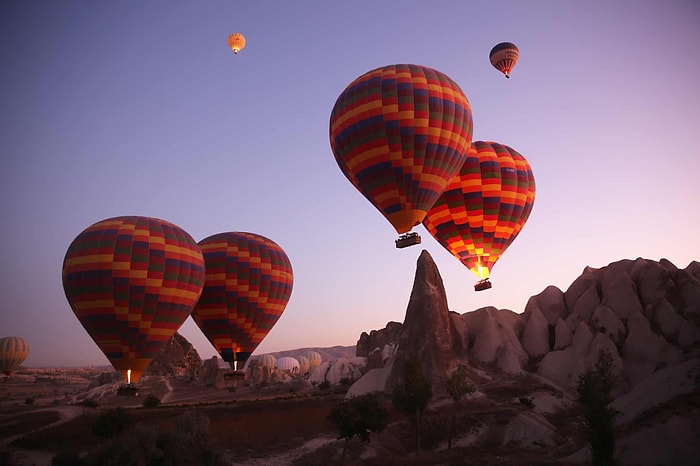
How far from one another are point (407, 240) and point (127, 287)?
20.5 m

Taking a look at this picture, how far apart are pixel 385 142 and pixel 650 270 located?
37.7 metres

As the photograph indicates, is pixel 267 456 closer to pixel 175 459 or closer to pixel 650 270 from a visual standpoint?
pixel 175 459

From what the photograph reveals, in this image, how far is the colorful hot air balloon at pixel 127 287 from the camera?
3534cm

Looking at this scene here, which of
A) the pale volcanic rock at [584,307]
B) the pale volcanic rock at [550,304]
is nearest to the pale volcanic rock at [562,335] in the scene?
the pale volcanic rock at [584,307]

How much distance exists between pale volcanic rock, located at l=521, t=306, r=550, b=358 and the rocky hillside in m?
0.12

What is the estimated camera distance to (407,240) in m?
37.2

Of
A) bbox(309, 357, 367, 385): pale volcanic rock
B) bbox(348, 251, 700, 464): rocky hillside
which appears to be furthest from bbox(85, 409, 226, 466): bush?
bbox(309, 357, 367, 385): pale volcanic rock

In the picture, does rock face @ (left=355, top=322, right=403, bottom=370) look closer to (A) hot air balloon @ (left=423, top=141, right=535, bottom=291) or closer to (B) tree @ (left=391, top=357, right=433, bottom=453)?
(A) hot air balloon @ (left=423, top=141, right=535, bottom=291)

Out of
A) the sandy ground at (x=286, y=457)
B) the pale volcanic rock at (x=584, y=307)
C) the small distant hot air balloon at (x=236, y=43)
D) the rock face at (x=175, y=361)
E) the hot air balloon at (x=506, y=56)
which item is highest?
the small distant hot air balloon at (x=236, y=43)

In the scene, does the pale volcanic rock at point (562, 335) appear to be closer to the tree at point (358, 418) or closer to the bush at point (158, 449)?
the tree at point (358, 418)

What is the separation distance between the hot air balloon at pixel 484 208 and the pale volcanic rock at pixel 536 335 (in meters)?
18.0

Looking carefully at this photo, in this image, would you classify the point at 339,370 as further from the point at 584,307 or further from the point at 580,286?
the point at 584,307

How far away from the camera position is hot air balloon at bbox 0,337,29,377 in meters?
86.8

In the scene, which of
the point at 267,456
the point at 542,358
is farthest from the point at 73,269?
the point at 542,358
